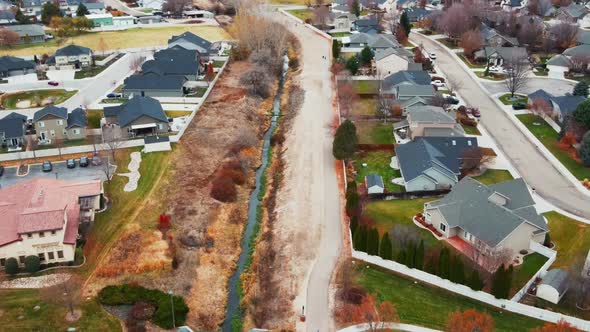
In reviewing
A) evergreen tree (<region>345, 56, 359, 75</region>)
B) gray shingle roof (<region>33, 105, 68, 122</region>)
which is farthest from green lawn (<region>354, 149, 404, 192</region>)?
gray shingle roof (<region>33, 105, 68, 122</region>)

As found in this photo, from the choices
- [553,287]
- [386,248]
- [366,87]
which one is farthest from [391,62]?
[553,287]

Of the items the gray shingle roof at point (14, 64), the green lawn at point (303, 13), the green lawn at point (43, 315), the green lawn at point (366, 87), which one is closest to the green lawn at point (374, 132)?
the green lawn at point (366, 87)

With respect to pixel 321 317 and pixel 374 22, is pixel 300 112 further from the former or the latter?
pixel 374 22

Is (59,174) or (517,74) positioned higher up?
(517,74)

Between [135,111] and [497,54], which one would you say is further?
[497,54]

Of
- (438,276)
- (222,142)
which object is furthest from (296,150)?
(438,276)

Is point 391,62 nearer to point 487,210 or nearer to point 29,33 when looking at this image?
point 487,210

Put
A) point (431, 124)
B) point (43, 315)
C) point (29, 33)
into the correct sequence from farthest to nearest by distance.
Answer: point (29, 33), point (431, 124), point (43, 315)

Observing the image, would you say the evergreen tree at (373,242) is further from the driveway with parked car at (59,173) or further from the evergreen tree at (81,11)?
the evergreen tree at (81,11)
